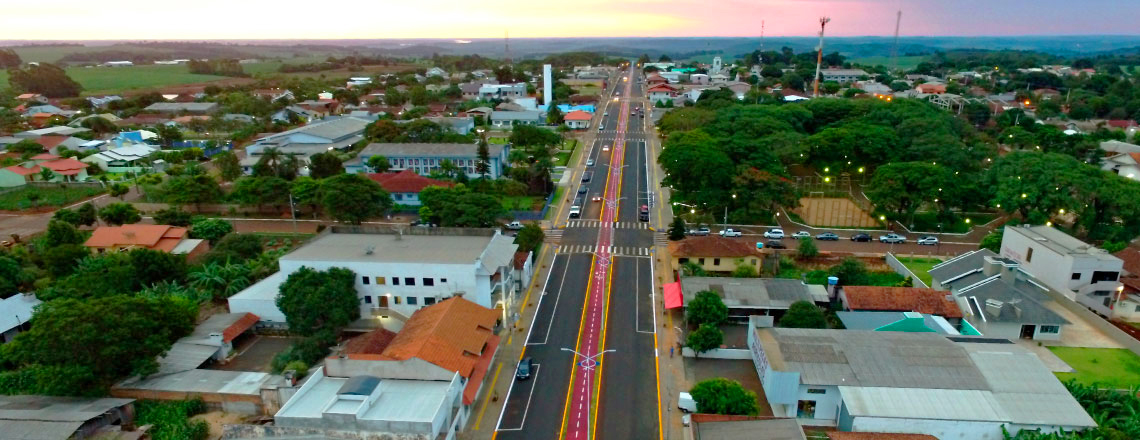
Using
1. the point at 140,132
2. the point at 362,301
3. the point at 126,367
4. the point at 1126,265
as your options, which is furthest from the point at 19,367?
the point at 140,132

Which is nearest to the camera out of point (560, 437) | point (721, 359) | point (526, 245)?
point (560, 437)

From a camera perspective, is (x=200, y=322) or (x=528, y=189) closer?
(x=200, y=322)

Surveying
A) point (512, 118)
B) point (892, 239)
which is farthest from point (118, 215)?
point (892, 239)

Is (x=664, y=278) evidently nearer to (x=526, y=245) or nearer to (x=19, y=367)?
(x=526, y=245)

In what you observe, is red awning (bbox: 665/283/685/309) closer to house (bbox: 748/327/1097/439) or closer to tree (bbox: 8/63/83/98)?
house (bbox: 748/327/1097/439)

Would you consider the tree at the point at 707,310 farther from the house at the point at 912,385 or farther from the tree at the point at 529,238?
the tree at the point at 529,238

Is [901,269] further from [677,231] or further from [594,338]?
[594,338]

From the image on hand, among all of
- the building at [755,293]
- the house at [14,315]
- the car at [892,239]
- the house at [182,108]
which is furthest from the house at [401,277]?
the house at [182,108]
